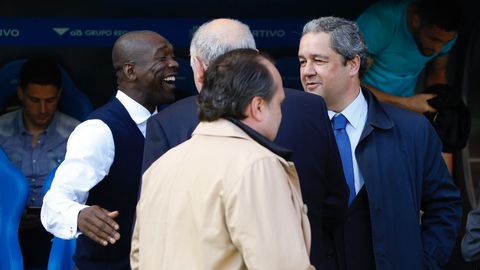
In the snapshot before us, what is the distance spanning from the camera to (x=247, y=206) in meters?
2.55

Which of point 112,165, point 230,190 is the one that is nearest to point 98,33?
point 112,165

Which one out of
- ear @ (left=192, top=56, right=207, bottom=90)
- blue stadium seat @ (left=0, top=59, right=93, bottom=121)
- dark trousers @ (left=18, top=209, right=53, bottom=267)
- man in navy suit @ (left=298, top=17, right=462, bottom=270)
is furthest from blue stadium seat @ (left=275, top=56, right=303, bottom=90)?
ear @ (left=192, top=56, right=207, bottom=90)

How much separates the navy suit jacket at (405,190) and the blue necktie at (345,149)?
4 centimetres

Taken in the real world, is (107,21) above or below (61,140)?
above

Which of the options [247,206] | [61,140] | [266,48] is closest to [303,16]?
[266,48]

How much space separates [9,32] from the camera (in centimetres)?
594

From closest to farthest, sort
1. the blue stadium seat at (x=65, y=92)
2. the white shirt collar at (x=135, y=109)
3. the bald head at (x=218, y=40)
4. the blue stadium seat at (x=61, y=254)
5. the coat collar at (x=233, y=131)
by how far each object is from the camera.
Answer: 1. the coat collar at (x=233, y=131)
2. the bald head at (x=218, y=40)
3. the white shirt collar at (x=135, y=109)
4. the blue stadium seat at (x=61, y=254)
5. the blue stadium seat at (x=65, y=92)

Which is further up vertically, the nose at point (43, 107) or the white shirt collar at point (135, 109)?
the white shirt collar at point (135, 109)

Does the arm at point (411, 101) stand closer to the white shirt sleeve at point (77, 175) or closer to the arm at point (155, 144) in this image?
the white shirt sleeve at point (77, 175)

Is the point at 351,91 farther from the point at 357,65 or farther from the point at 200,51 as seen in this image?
the point at 200,51

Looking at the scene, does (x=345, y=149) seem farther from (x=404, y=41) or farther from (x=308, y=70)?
(x=404, y=41)

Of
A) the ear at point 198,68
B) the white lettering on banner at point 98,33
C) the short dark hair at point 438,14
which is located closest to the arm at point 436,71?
the short dark hair at point 438,14

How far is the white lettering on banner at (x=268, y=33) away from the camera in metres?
6.05

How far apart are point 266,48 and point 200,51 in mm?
2716
